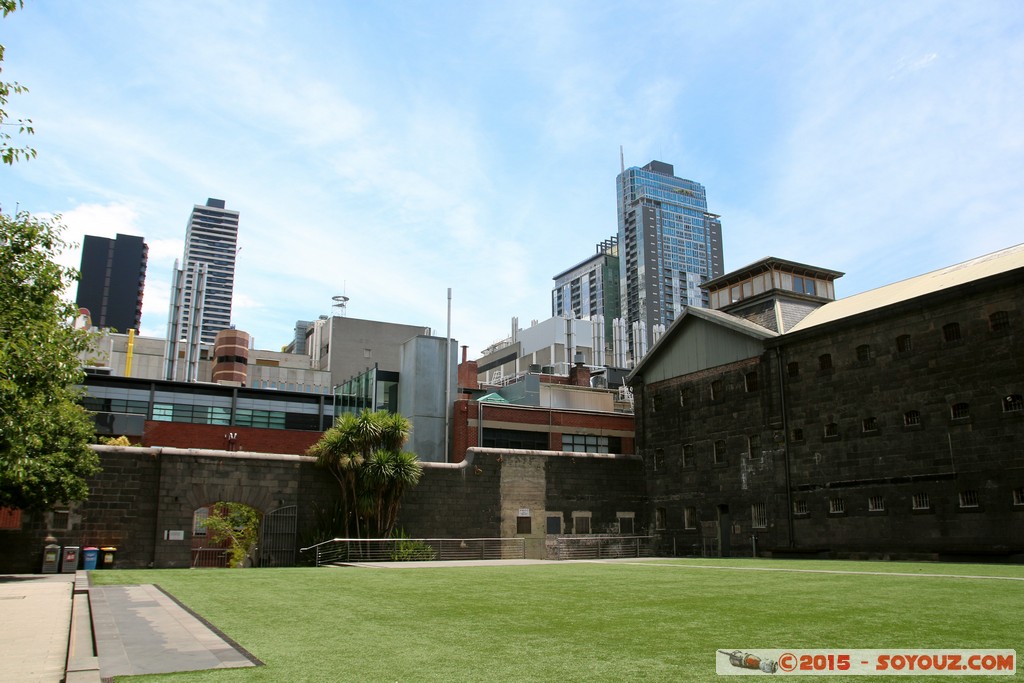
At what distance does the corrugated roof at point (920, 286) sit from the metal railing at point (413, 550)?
1646 cm

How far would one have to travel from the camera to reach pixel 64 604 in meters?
15.4

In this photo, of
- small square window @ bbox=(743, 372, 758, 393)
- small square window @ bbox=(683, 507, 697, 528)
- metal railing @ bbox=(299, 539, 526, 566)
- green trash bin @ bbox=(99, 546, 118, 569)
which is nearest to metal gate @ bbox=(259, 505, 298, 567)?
metal railing @ bbox=(299, 539, 526, 566)

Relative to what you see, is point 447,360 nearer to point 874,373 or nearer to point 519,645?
point 874,373

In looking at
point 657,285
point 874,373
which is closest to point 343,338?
point 874,373

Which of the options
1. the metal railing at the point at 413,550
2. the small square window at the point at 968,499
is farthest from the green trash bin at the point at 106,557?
the small square window at the point at 968,499

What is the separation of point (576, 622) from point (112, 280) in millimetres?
194891

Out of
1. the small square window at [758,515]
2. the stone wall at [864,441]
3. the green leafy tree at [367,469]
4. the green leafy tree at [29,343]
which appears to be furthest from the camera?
the small square window at [758,515]

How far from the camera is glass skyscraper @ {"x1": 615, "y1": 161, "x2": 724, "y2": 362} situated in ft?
586

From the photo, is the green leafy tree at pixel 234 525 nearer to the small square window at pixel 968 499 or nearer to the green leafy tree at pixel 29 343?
the green leafy tree at pixel 29 343

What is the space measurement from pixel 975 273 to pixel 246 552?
3620 centimetres

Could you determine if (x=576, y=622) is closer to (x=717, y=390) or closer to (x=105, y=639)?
(x=105, y=639)

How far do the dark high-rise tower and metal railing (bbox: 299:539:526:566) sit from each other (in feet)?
544

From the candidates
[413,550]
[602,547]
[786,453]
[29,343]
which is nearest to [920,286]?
[786,453]

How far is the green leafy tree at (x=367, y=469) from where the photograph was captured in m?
31.8
